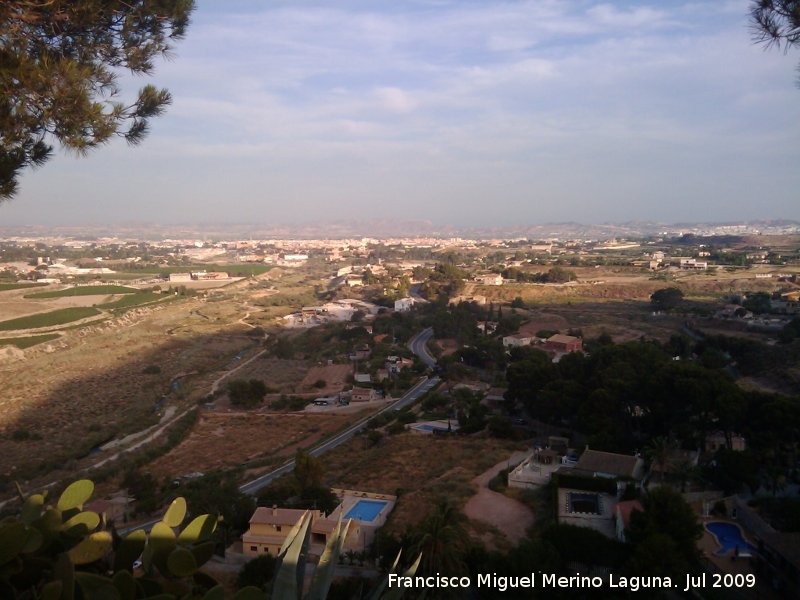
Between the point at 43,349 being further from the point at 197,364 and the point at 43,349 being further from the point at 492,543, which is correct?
the point at 492,543

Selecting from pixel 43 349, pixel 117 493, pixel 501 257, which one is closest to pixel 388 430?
pixel 117 493

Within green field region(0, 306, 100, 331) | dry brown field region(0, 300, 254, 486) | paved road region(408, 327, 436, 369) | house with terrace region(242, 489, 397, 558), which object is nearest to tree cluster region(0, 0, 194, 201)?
house with terrace region(242, 489, 397, 558)

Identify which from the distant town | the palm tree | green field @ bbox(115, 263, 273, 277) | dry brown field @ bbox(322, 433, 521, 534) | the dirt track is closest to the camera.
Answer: the distant town

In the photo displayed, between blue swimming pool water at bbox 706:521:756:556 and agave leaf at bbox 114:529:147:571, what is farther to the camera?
blue swimming pool water at bbox 706:521:756:556

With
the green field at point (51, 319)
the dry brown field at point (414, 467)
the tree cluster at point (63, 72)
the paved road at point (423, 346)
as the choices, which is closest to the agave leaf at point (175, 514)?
the tree cluster at point (63, 72)

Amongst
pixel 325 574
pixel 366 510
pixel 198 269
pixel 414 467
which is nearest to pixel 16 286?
pixel 198 269

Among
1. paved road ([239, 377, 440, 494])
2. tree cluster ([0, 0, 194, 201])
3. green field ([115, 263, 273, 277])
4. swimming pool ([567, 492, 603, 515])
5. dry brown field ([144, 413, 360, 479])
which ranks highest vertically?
tree cluster ([0, 0, 194, 201])

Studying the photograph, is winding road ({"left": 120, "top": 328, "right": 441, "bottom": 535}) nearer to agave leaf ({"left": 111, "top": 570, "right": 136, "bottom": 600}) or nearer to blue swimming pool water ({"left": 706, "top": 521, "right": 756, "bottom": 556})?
blue swimming pool water ({"left": 706, "top": 521, "right": 756, "bottom": 556})

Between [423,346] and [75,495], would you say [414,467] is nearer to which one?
[75,495]
